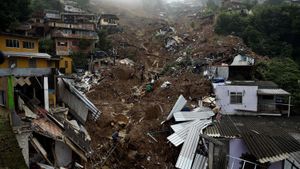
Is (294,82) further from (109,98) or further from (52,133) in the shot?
(52,133)

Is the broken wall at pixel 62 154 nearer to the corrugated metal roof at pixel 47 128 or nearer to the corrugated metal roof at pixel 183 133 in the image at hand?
the corrugated metal roof at pixel 47 128

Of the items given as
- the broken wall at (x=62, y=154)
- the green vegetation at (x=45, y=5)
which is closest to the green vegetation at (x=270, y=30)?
the broken wall at (x=62, y=154)

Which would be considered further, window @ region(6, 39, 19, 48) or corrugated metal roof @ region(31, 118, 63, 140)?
window @ region(6, 39, 19, 48)

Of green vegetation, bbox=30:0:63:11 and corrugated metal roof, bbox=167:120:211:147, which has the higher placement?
green vegetation, bbox=30:0:63:11

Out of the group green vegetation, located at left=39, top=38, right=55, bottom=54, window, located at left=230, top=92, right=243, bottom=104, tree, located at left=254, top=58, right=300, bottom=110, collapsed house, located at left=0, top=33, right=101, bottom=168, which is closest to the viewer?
collapsed house, located at left=0, top=33, right=101, bottom=168

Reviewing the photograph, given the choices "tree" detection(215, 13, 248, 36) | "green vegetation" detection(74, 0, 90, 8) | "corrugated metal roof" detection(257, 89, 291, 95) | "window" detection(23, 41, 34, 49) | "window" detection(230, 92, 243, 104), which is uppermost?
"green vegetation" detection(74, 0, 90, 8)

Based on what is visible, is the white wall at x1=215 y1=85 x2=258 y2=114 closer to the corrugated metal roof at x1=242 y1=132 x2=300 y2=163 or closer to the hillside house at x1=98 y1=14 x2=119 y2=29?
the corrugated metal roof at x1=242 y1=132 x2=300 y2=163

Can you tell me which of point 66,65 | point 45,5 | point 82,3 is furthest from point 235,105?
point 82,3

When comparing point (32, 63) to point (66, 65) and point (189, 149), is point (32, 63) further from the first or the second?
point (189, 149)

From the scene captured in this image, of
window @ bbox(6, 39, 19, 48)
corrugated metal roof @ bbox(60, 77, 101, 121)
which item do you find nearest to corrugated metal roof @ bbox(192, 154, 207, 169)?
corrugated metal roof @ bbox(60, 77, 101, 121)
